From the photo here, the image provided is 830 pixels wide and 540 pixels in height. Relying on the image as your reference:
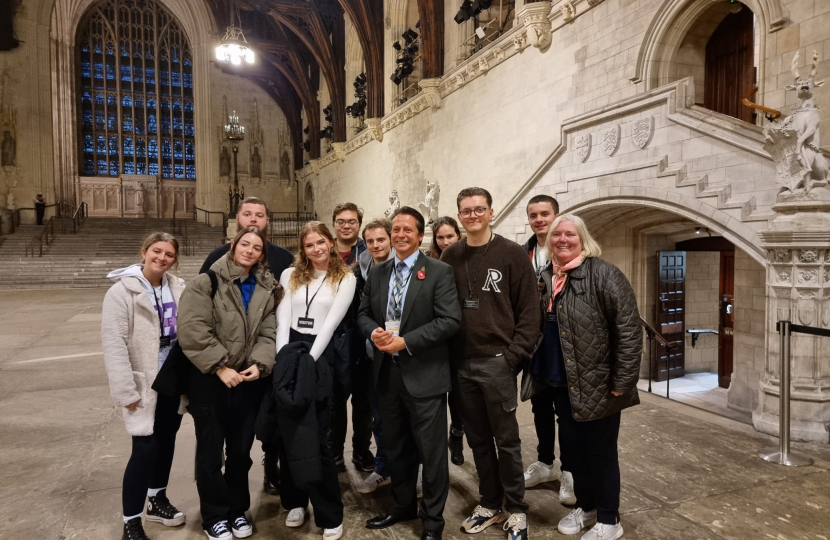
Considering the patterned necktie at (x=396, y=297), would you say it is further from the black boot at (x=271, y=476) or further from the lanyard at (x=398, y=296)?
the black boot at (x=271, y=476)

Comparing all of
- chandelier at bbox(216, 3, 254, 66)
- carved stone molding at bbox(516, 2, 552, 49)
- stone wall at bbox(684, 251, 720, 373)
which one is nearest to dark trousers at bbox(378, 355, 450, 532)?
stone wall at bbox(684, 251, 720, 373)

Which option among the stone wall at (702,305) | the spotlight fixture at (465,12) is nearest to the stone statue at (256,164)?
the spotlight fixture at (465,12)

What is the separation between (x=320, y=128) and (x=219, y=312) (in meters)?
23.4

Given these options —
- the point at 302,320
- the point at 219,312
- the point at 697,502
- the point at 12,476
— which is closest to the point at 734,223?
the point at 697,502

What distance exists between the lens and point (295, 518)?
271 centimetres

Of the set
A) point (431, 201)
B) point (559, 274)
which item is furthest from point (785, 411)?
point (431, 201)

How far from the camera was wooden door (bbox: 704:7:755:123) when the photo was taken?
6.49m

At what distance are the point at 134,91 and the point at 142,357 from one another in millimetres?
28027

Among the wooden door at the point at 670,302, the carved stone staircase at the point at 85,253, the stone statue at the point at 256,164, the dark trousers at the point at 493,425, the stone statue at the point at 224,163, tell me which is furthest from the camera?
the stone statue at the point at 256,164

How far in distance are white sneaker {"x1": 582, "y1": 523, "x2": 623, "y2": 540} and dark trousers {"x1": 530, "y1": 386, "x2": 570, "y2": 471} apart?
1.28ft

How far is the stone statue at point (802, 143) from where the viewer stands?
3.88m

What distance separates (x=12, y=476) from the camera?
10.8 ft

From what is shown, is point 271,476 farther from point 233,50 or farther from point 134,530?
point 233,50

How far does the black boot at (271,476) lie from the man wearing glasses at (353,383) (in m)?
0.38
